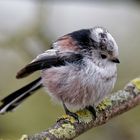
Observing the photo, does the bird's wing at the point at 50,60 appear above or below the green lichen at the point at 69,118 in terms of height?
above

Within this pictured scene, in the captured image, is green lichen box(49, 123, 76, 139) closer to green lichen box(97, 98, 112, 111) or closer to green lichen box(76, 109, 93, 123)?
green lichen box(76, 109, 93, 123)

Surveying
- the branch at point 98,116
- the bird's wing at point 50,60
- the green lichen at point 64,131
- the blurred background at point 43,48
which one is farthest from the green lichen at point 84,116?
the blurred background at point 43,48

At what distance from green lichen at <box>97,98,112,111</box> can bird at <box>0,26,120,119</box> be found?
0.12ft

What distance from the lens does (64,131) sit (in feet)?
9.14

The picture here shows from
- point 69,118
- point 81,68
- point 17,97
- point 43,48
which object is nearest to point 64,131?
point 69,118

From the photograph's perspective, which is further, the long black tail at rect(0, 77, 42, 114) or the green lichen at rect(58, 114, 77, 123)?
the long black tail at rect(0, 77, 42, 114)

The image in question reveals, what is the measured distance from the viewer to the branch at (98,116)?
2.74 metres

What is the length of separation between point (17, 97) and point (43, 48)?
2.64ft

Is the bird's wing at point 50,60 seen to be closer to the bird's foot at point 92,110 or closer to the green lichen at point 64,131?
the bird's foot at point 92,110

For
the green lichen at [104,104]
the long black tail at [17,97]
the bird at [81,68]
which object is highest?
the bird at [81,68]

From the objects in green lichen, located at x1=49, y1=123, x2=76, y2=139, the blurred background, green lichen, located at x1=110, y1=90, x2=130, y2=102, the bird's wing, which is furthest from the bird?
the blurred background

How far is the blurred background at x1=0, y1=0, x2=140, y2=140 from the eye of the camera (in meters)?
3.85

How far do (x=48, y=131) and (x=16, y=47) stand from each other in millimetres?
1676

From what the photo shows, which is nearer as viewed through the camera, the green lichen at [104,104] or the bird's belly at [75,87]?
the bird's belly at [75,87]
